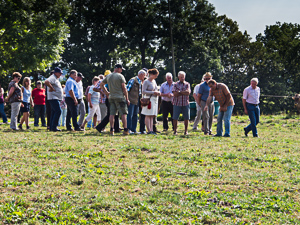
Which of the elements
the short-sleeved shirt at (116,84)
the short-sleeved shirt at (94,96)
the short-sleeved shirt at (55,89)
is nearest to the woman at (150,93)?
the short-sleeved shirt at (116,84)

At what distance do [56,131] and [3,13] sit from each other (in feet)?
55.4

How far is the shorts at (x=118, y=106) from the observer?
1068cm

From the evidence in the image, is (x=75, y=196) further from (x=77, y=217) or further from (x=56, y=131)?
(x=56, y=131)

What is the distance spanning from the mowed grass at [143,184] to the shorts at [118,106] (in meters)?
2.22

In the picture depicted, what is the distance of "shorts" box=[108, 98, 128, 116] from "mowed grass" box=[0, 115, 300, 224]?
222 centimetres

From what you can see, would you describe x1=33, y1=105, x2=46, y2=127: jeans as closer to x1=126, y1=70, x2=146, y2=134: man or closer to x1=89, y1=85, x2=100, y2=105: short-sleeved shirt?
x1=89, y1=85, x2=100, y2=105: short-sleeved shirt

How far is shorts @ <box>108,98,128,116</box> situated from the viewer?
10.7 m

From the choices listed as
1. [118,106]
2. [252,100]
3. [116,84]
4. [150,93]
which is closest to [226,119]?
[252,100]

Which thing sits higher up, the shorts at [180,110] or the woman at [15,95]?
the woman at [15,95]

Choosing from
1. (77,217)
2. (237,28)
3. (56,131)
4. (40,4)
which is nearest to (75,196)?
(77,217)

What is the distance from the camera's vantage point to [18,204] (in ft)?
14.0

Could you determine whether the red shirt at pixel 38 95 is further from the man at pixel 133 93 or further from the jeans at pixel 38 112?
the man at pixel 133 93

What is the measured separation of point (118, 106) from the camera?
1074cm

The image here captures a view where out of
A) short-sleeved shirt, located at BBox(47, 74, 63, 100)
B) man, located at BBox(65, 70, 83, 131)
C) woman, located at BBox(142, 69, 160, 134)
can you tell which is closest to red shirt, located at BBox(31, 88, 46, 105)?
man, located at BBox(65, 70, 83, 131)
